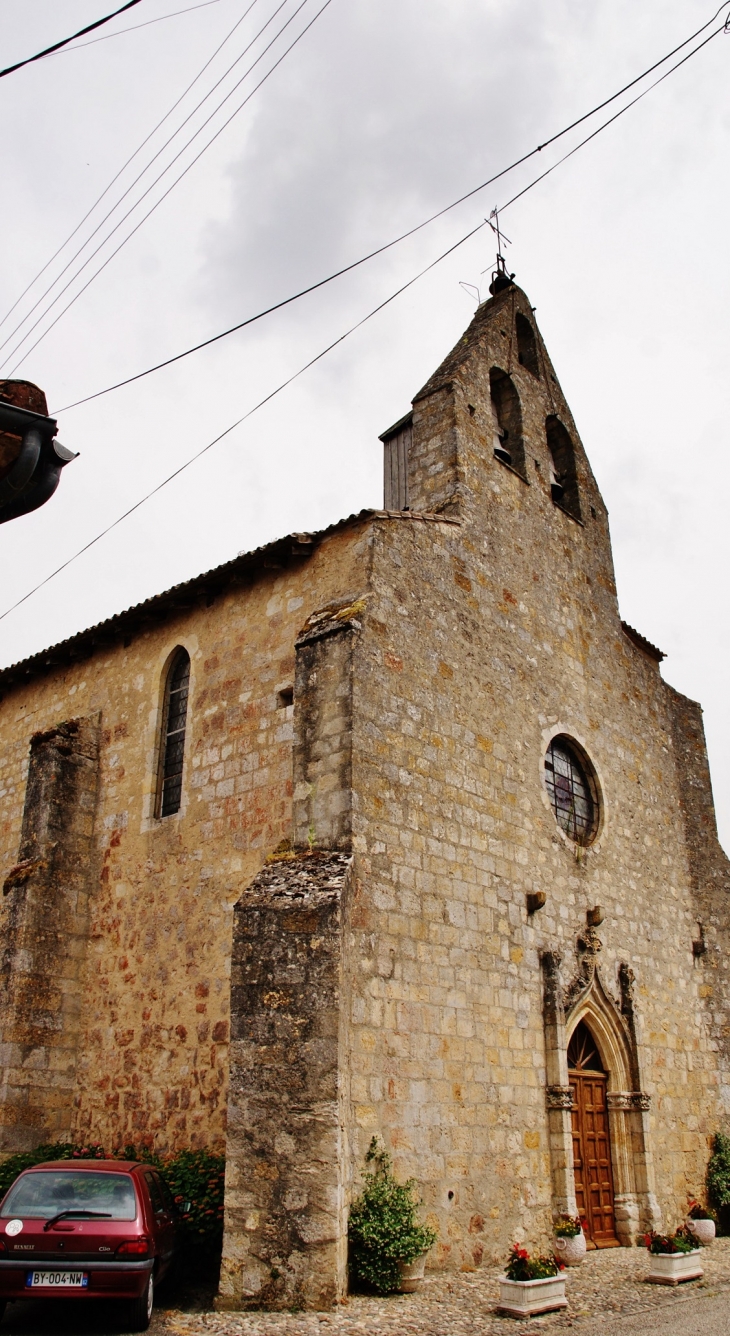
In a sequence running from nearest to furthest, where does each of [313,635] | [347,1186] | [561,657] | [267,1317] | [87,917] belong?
[267,1317] < [347,1186] < [313,635] < [87,917] < [561,657]

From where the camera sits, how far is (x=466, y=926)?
10.9m

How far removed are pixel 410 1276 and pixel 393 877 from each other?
3.40 meters

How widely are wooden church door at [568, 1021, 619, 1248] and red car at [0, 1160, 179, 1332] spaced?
5946 mm

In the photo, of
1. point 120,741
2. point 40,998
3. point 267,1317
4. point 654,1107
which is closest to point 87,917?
point 40,998

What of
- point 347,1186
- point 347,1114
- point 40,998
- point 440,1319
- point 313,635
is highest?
point 313,635

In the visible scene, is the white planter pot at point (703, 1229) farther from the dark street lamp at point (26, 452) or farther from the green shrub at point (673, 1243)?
the dark street lamp at point (26, 452)

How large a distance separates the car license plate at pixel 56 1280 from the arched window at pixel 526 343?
1420 cm

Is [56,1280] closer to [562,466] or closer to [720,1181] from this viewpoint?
→ [720,1181]

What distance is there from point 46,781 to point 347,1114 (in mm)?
6933

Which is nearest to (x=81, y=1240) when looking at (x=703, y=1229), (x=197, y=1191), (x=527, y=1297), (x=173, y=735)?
(x=197, y=1191)

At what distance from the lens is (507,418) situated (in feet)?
51.7

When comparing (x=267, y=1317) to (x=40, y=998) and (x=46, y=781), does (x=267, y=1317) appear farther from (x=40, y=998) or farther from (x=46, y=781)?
(x=46, y=781)

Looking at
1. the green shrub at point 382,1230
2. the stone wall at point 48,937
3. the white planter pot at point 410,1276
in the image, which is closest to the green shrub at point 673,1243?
the green shrub at point 382,1230

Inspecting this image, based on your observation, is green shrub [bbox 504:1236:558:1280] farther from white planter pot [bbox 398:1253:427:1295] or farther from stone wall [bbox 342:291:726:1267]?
stone wall [bbox 342:291:726:1267]
